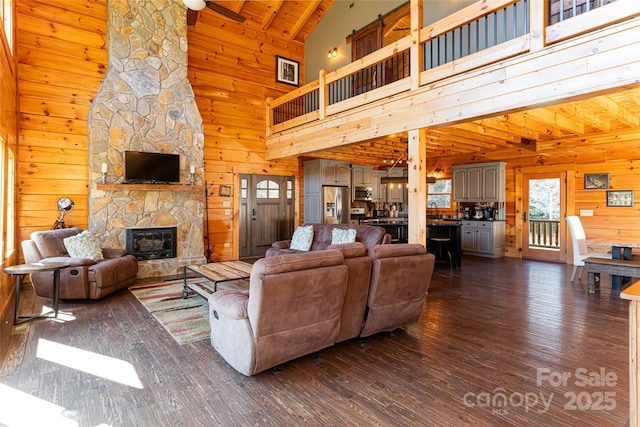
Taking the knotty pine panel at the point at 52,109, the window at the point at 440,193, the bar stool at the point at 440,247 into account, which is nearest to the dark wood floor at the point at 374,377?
the bar stool at the point at 440,247

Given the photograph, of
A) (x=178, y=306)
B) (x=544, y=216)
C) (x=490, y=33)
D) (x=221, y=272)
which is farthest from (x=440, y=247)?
(x=178, y=306)

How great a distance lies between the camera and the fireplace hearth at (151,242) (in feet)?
19.7

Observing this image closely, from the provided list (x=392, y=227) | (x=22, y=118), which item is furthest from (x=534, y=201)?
(x=22, y=118)

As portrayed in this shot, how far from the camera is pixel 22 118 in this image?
541 cm

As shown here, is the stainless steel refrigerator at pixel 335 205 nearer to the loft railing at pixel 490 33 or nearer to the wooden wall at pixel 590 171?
the loft railing at pixel 490 33

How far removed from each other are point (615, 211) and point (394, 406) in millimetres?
7521

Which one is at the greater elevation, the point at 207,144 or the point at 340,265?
the point at 207,144

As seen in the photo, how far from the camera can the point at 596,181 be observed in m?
7.14

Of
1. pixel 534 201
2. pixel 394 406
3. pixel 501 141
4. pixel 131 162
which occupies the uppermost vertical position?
pixel 501 141

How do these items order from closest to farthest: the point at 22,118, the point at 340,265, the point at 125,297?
1. the point at 340,265
2. the point at 125,297
3. the point at 22,118

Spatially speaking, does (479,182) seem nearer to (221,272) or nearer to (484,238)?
(484,238)

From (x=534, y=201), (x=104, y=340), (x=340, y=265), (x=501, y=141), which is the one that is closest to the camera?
(x=340, y=265)

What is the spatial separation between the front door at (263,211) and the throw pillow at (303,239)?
2.29m

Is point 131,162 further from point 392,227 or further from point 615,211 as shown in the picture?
point 615,211
